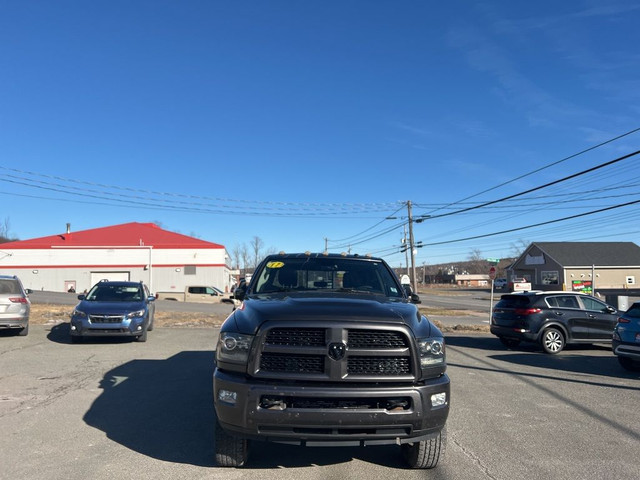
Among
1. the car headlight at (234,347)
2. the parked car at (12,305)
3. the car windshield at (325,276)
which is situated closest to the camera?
the car headlight at (234,347)

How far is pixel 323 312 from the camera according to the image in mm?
3977

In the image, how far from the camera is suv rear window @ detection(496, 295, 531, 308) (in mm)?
13078

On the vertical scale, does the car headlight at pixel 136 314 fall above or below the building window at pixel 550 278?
below

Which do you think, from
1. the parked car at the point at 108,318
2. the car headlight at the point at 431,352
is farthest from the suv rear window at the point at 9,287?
the car headlight at the point at 431,352

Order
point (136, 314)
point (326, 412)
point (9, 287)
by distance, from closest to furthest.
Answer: point (326, 412) → point (136, 314) → point (9, 287)

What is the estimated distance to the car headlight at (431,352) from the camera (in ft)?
13.1

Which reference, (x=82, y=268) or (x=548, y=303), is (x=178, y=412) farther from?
(x=82, y=268)

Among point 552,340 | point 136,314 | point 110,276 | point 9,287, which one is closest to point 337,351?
point 136,314

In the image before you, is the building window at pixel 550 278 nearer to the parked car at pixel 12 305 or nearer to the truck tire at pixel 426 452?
the parked car at pixel 12 305

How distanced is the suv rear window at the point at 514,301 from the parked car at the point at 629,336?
328 centimetres

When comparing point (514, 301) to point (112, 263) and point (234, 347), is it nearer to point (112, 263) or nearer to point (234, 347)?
point (234, 347)

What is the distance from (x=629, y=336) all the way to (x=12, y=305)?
14240mm

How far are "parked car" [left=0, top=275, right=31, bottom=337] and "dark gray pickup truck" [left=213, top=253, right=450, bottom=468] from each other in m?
11.0

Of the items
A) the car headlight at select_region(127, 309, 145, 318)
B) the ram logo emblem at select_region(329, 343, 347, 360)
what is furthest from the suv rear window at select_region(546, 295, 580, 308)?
the ram logo emblem at select_region(329, 343, 347, 360)
